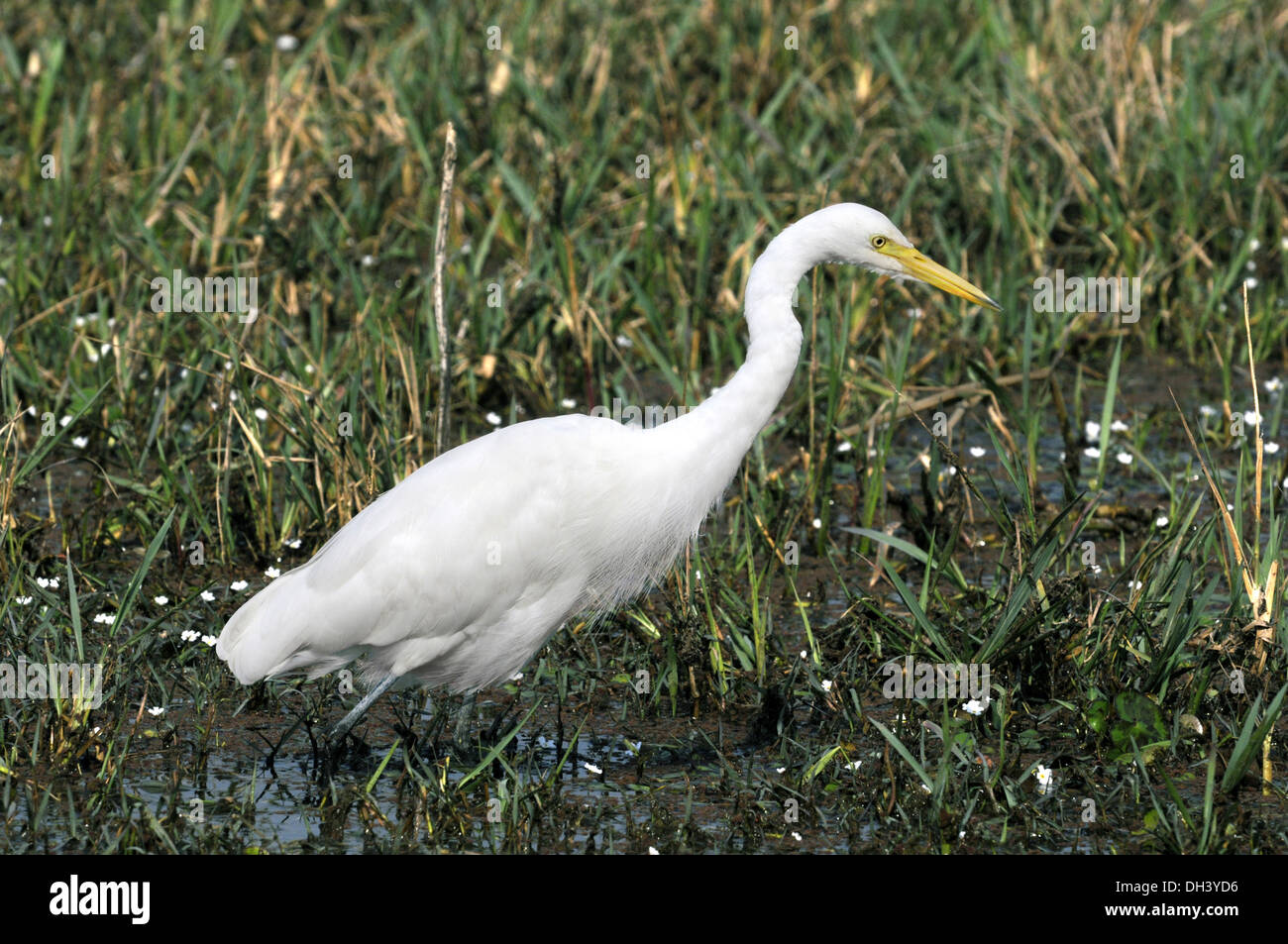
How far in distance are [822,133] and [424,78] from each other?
2040mm

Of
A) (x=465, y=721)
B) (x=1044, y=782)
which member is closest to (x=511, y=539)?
(x=465, y=721)

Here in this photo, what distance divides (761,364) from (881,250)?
1.57 feet

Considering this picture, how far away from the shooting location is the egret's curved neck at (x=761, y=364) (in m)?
4.34

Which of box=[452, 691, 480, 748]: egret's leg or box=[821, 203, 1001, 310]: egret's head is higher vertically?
box=[821, 203, 1001, 310]: egret's head

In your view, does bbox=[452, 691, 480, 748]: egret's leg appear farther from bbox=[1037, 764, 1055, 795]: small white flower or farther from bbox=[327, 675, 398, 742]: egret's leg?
bbox=[1037, 764, 1055, 795]: small white flower

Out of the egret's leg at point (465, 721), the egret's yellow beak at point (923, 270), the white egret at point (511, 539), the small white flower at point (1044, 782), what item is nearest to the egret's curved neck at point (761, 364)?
the white egret at point (511, 539)

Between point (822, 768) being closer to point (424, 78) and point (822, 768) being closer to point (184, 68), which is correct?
point (424, 78)

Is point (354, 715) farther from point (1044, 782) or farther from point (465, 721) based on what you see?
point (1044, 782)

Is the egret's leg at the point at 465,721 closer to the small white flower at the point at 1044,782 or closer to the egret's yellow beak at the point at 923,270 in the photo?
the small white flower at the point at 1044,782

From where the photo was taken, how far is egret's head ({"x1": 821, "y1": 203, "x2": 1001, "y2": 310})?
4.44 m

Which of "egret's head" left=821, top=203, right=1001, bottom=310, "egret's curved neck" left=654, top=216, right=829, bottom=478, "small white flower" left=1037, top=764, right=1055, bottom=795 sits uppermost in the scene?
"egret's head" left=821, top=203, right=1001, bottom=310

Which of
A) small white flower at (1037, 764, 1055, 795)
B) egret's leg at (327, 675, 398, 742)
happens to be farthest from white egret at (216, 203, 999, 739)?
small white flower at (1037, 764, 1055, 795)

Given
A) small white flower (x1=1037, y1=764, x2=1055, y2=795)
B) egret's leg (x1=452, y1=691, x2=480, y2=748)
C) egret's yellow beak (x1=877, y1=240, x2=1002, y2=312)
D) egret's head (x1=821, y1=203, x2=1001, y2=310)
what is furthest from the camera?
egret's leg (x1=452, y1=691, x2=480, y2=748)

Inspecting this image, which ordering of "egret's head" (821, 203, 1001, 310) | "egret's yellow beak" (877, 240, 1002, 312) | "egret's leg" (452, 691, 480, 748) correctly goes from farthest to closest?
"egret's leg" (452, 691, 480, 748) < "egret's yellow beak" (877, 240, 1002, 312) < "egret's head" (821, 203, 1001, 310)
